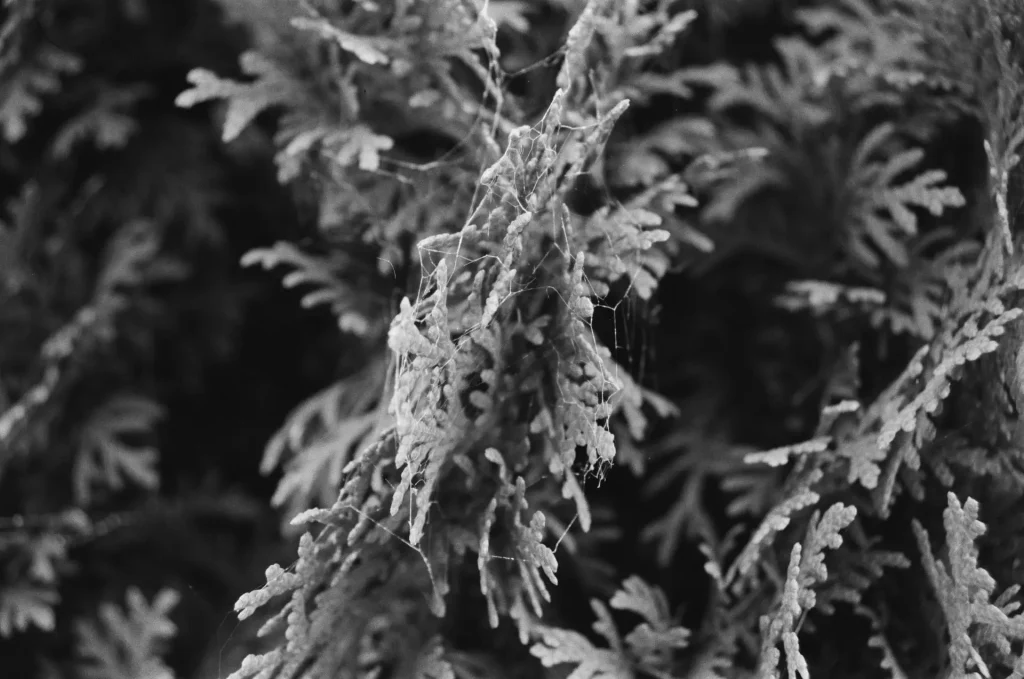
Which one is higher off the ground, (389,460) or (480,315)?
(480,315)

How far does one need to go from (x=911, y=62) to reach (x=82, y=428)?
7.58 feet

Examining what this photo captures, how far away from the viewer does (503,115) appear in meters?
1.67

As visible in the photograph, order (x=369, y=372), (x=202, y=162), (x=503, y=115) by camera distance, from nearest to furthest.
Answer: (x=503, y=115) → (x=369, y=372) → (x=202, y=162)

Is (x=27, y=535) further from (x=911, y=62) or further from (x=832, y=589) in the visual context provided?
(x=911, y=62)

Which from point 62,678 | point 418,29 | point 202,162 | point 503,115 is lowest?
point 62,678

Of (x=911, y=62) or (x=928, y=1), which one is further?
(x=911, y=62)

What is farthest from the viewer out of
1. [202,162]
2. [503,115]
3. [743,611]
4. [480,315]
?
[202,162]

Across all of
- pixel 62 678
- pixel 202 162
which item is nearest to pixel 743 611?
pixel 62 678

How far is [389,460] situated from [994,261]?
119 cm

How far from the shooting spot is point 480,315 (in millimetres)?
1366

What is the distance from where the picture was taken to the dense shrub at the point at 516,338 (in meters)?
1.38

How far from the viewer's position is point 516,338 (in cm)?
147

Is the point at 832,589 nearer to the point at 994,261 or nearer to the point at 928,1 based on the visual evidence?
the point at 994,261

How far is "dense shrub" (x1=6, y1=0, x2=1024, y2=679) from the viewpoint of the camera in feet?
4.54
